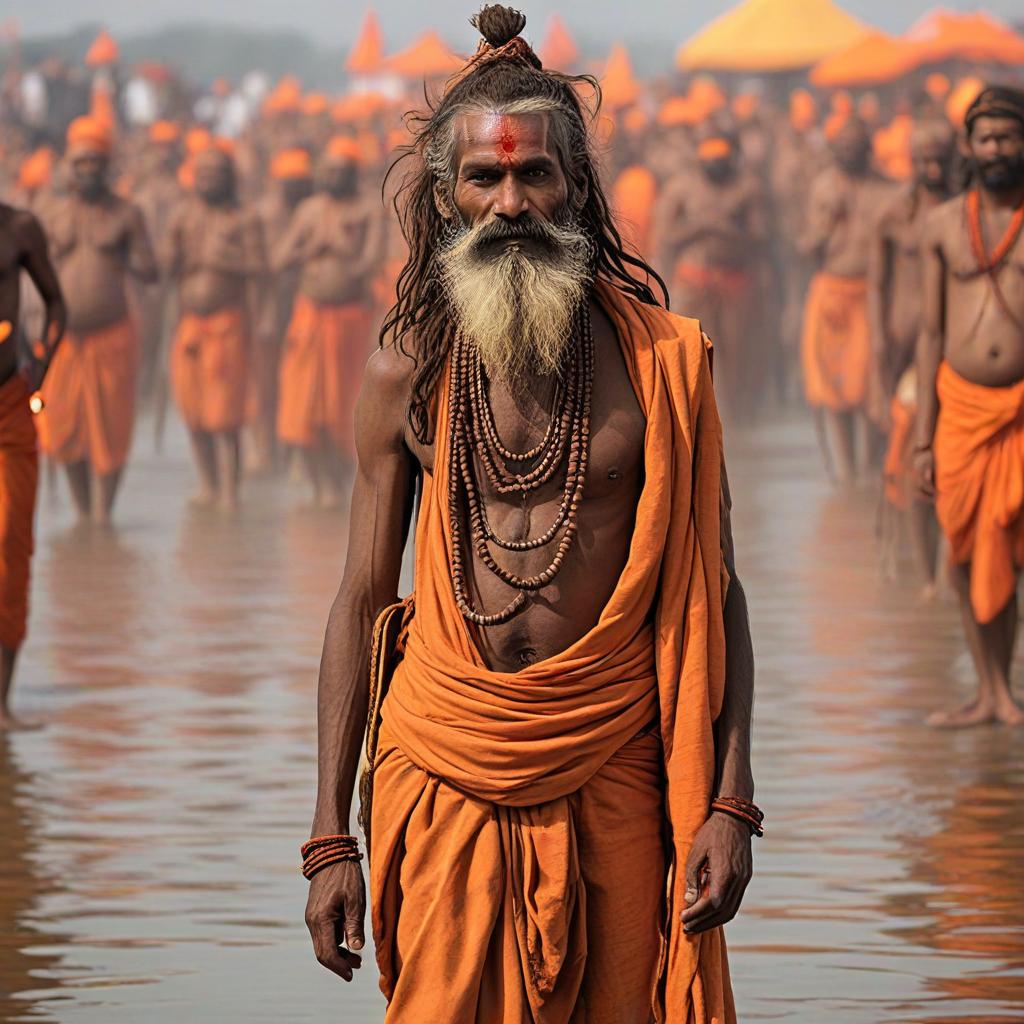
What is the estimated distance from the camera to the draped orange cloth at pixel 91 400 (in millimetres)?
16453

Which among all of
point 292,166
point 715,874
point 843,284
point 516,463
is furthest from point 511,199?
point 292,166

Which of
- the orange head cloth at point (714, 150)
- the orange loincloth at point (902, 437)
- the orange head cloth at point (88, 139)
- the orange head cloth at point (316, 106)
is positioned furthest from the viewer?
the orange head cloth at point (316, 106)

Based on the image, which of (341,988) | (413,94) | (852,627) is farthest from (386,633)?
(413,94)

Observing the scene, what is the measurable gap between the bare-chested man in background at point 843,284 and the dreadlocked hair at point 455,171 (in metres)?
14.0

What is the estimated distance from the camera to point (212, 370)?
18.0 meters

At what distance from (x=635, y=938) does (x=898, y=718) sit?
221 inches

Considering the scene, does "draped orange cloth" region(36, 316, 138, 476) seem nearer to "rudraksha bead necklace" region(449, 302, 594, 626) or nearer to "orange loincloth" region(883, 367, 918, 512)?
"orange loincloth" region(883, 367, 918, 512)

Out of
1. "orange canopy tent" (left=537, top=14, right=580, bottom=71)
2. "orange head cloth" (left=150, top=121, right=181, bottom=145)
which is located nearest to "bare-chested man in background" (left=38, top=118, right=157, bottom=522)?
"orange head cloth" (left=150, top=121, right=181, bottom=145)

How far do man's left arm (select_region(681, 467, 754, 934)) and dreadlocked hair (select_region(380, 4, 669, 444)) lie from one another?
44 centimetres

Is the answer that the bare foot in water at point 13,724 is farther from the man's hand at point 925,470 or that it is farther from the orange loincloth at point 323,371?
the orange loincloth at point 323,371

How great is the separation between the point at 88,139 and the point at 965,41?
65.5ft

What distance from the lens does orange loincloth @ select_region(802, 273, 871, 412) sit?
18375 mm

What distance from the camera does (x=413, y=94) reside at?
3884cm

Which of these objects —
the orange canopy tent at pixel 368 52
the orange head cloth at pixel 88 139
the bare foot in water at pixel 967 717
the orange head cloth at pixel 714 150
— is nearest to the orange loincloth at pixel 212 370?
the orange head cloth at pixel 88 139
